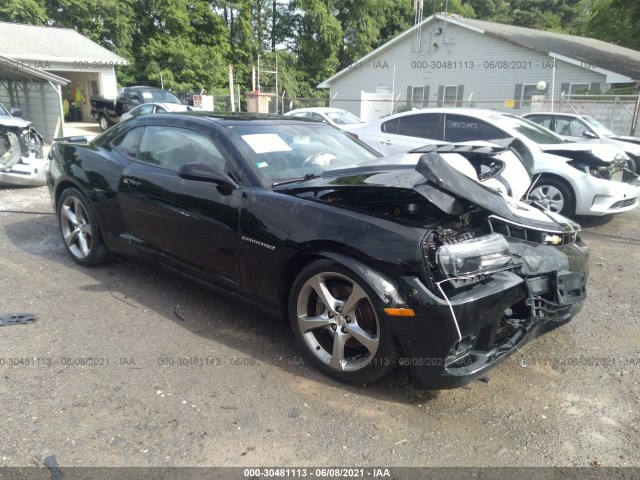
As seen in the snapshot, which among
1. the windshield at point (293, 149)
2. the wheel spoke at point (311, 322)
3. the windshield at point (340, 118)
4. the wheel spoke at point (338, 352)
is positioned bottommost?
the wheel spoke at point (338, 352)

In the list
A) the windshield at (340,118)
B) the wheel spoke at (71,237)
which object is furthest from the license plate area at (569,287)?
the windshield at (340,118)

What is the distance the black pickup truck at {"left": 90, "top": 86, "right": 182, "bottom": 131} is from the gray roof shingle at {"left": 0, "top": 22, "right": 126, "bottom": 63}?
13.9 feet

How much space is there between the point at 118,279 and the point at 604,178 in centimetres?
630

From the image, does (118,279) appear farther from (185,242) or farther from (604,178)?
(604,178)

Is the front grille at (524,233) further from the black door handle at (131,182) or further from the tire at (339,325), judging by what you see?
the black door handle at (131,182)

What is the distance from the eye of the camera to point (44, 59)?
72.4ft

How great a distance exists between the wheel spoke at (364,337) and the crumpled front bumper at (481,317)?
163 millimetres

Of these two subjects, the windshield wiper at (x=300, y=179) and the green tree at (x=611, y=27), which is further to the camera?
the green tree at (x=611, y=27)

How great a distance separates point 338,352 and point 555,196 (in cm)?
516

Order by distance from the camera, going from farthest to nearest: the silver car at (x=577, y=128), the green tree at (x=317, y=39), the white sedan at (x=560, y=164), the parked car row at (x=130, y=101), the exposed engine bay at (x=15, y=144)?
the green tree at (x=317, y=39) < the parked car row at (x=130, y=101) < the silver car at (x=577, y=128) < the exposed engine bay at (x=15, y=144) < the white sedan at (x=560, y=164)

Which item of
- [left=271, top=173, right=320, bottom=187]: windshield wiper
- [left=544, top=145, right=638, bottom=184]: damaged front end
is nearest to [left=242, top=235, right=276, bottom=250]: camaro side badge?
[left=271, top=173, right=320, bottom=187]: windshield wiper

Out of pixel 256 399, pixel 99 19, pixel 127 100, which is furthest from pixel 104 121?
pixel 256 399

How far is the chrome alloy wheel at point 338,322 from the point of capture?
2.70 meters

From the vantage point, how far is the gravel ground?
2.35 meters
